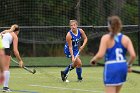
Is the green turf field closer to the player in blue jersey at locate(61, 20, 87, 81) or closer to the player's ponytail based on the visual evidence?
the player in blue jersey at locate(61, 20, 87, 81)

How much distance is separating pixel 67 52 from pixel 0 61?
638 cm

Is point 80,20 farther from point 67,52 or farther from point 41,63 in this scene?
point 67,52

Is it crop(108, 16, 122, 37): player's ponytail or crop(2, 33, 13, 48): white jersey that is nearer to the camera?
crop(108, 16, 122, 37): player's ponytail

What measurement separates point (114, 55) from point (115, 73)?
0.95 feet

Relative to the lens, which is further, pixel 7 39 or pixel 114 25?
pixel 7 39

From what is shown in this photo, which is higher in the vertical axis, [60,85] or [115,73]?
[115,73]

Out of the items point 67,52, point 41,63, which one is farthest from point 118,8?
point 67,52

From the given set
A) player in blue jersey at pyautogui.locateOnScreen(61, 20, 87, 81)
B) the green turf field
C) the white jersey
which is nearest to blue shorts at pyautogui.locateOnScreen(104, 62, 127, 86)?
the green turf field

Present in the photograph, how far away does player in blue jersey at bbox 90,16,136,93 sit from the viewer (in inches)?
337

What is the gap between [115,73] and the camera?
28.2 feet

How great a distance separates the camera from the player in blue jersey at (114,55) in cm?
856

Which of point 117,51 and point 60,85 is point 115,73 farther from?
point 60,85

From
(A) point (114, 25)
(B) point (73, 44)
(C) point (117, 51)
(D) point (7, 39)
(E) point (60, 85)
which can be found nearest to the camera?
(A) point (114, 25)

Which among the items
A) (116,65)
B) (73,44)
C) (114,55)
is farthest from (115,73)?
(73,44)
